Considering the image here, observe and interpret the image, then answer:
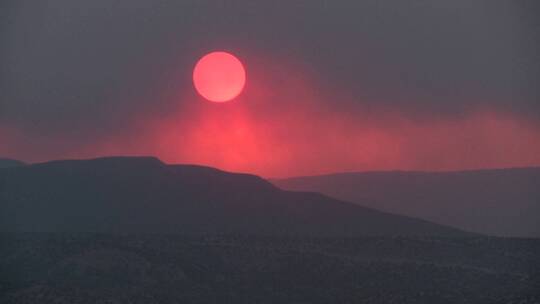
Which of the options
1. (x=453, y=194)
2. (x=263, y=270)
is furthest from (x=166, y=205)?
(x=453, y=194)

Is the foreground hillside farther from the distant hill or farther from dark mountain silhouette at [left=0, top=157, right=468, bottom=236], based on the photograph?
the distant hill

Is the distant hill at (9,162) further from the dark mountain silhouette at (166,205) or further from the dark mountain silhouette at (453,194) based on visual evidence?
the dark mountain silhouette at (453,194)

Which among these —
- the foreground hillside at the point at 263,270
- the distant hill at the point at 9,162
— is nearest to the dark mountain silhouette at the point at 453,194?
the distant hill at the point at 9,162

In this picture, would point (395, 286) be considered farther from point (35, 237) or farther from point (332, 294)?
point (35, 237)

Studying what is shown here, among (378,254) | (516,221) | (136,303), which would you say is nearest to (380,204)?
(516,221)

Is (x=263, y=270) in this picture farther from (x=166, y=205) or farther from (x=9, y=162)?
(x=9, y=162)

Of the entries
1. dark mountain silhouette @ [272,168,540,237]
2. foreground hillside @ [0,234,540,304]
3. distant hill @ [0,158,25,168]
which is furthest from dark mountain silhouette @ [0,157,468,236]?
distant hill @ [0,158,25,168]
